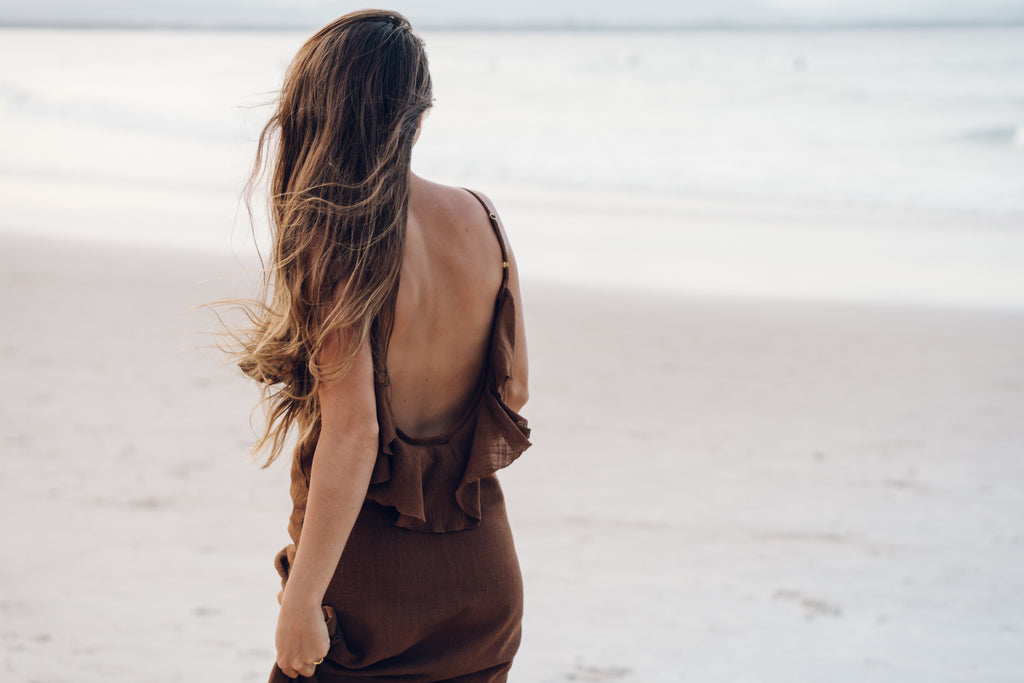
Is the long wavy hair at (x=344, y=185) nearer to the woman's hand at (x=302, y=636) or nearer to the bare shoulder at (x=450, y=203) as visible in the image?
the bare shoulder at (x=450, y=203)

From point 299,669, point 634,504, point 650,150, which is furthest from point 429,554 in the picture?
point 650,150

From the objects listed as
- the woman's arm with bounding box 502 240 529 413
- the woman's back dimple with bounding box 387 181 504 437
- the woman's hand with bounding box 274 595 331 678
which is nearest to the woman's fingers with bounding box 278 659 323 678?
the woman's hand with bounding box 274 595 331 678

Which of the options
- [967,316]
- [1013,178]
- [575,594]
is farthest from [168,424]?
[1013,178]

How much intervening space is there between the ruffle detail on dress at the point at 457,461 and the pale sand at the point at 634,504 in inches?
25.0

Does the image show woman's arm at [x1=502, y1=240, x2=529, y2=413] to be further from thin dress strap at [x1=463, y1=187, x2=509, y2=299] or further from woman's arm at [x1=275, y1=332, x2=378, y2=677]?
woman's arm at [x1=275, y1=332, x2=378, y2=677]

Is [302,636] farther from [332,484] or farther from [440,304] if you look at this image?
[440,304]

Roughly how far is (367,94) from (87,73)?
29426 mm

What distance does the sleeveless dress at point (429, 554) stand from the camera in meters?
1.60

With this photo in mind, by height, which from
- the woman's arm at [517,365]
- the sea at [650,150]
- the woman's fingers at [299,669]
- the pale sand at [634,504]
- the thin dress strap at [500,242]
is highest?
the thin dress strap at [500,242]

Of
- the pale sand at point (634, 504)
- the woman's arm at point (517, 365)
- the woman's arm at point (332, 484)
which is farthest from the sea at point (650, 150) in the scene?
the woman's arm at point (332, 484)

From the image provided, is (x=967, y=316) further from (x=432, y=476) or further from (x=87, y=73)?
(x=87, y=73)

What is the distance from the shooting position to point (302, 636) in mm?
1521

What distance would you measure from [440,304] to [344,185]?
27 cm

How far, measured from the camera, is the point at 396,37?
1.50 metres
